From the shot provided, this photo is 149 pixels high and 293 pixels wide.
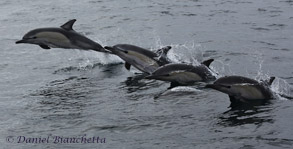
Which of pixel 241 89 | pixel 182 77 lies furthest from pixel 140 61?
pixel 241 89

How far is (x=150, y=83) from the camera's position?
11.5 meters

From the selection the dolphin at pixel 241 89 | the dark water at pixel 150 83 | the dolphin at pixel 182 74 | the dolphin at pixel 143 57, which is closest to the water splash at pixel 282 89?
the dark water at pixel 150 83

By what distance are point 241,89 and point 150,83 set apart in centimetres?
251

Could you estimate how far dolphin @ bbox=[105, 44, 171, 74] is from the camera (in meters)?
12.1

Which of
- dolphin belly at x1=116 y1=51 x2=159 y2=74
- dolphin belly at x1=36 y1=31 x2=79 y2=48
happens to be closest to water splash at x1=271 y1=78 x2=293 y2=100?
dolphin belly at x1=116 y1=51 x2=159 y2=74

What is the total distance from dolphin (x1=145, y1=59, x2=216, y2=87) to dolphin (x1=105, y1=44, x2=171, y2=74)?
1.03m

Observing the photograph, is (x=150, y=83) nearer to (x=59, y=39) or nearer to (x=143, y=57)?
(x=143, y=57)

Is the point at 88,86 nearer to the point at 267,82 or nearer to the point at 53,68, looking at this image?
the point at 53,68

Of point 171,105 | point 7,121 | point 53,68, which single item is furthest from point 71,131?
point 53,68

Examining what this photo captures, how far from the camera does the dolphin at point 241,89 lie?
9.55 metres

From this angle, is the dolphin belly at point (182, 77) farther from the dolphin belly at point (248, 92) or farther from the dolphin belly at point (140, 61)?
the dolphin belly at point (248, 92)

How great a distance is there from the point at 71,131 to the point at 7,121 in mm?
1384

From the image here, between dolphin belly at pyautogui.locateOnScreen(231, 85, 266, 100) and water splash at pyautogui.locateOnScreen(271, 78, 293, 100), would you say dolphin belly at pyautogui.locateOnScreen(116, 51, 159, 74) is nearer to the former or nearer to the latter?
water splash at pyautogui.locateOnScreen(271, 78, 293, 100)

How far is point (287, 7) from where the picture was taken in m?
21.1
